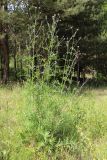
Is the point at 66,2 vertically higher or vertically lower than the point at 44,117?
higher

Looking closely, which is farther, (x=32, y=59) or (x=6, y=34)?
(x=6, y=34)

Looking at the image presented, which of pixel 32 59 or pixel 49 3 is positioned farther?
pixel 49 3

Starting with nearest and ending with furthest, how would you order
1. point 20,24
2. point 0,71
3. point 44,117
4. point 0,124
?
point 44,117, point 0,124, point 20,24, point 0,71

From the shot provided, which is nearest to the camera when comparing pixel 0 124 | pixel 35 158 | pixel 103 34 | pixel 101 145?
pixel 35 158

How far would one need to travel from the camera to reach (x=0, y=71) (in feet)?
96.5

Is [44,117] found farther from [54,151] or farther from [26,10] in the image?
[26,10]

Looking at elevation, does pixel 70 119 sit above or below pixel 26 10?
below

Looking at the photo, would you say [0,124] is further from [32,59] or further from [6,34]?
[6,34]

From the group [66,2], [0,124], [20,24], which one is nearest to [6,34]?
[20,24]

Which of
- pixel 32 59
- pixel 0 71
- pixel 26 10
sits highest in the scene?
pixel 26 10

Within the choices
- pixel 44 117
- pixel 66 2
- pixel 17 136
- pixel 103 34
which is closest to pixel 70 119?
pixel 44 117

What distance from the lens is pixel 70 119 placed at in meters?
6.55

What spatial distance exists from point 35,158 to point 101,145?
4.45 ft

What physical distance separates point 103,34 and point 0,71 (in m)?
7.34
